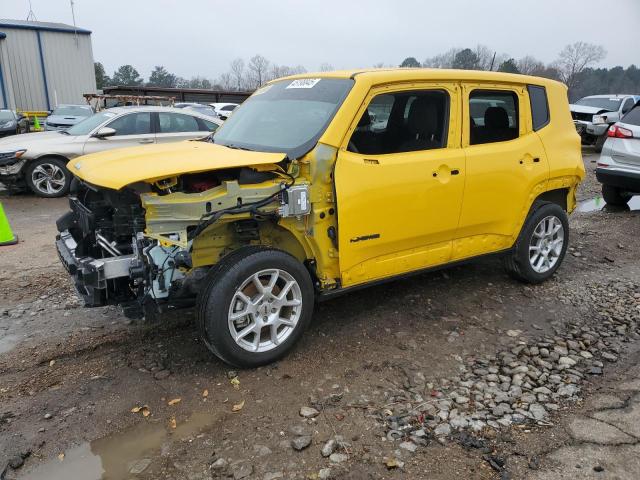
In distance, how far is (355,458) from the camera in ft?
8.80

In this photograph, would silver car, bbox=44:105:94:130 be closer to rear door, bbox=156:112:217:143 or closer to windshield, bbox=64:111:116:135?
windshield, bbox=64:111:116:135

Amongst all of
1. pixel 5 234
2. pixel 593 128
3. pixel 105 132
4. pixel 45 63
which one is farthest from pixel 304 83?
pixel 45 63

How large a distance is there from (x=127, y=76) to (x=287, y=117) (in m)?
71.0

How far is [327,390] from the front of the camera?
330 cm

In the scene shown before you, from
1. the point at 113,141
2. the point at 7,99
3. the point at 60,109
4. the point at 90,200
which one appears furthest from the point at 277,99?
the point at 7,99

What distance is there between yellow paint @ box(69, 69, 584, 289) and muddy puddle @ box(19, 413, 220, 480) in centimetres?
112

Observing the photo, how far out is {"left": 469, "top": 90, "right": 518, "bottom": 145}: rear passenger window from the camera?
4.28 meters

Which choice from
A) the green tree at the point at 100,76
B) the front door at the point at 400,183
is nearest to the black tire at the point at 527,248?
the front door at the point at 400,183

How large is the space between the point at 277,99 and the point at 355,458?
9.68 feet

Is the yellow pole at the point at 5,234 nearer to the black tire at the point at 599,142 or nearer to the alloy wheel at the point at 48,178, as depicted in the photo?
the alloy wheel at the point at 48,178

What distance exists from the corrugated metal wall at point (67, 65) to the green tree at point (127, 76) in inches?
1639

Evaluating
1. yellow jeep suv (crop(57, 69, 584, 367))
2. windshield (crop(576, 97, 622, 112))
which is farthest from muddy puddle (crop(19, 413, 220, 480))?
windshield (crop(576, 97, 622, 112))

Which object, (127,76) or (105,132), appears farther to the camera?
(127,76)

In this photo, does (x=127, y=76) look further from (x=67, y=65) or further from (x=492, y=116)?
(x=492, y=116)
